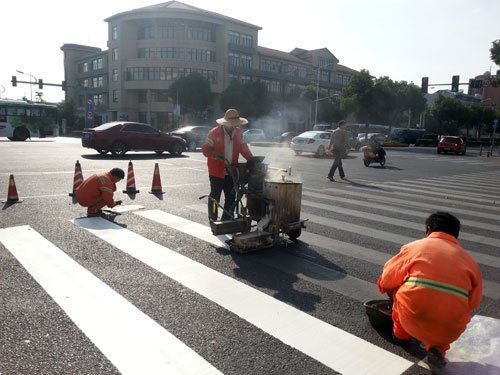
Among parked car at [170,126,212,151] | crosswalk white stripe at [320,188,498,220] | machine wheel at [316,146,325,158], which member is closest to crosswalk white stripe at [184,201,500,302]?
crosswalk white stripe at [320,188,498,220]

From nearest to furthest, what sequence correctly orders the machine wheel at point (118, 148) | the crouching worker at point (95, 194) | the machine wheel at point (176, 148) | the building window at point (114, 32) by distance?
the crouching worker at point (95, 194) < the machine wheel at point (118, 148) < the machine wheel at point (176, 148) < the building window at point (114, 32)

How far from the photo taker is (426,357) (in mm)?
2959

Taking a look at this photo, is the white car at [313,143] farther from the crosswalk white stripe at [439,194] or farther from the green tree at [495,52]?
the green tree at [495,52]

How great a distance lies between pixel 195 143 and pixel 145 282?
2121cm

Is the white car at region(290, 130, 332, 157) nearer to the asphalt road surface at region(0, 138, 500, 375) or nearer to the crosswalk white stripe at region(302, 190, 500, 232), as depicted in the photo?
the crosswalk white stripe at region(302, 190, 500, 232)

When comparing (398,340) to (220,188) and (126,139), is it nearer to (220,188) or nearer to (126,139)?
(220,188)

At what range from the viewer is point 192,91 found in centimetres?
5344

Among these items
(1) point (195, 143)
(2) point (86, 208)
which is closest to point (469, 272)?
(2) point (86, 208)

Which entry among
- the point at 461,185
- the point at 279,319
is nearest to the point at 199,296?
the point at 279,319

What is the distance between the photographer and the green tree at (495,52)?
95.8 feet

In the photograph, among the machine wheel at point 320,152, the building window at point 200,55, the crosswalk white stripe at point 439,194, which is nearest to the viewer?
the crosswalk white stripe at point 439,194

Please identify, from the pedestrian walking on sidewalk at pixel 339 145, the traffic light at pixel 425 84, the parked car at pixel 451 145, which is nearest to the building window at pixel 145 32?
the traffic light at pixel 425 84

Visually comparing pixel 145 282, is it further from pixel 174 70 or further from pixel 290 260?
pixel 174 70

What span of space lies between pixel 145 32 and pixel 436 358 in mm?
64439
